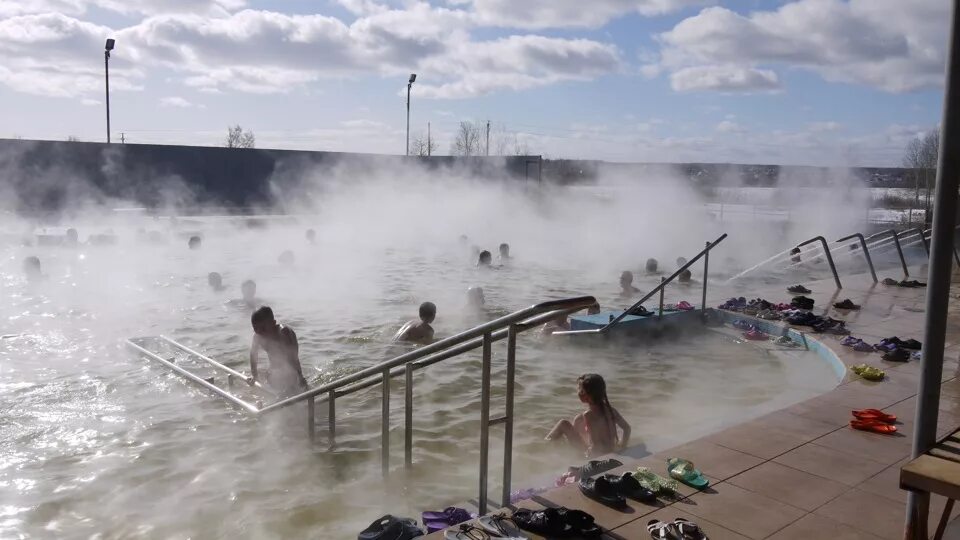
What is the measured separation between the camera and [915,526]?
7.73 ft

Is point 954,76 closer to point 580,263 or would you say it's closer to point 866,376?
point 866,376

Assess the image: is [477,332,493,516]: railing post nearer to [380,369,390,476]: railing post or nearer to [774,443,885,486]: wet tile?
[380,369,390,476]: railing post

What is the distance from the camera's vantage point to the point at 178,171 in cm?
2602

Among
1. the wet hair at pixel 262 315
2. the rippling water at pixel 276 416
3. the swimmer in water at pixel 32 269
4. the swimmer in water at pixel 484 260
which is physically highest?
the wet hair at pixel 262 315

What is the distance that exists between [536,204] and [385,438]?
2380 cm

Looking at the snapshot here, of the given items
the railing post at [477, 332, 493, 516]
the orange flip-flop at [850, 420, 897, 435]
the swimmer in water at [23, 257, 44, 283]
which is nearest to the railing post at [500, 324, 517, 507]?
the railing post at [477, 332, 493, 516]

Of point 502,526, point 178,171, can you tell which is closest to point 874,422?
point 502,526

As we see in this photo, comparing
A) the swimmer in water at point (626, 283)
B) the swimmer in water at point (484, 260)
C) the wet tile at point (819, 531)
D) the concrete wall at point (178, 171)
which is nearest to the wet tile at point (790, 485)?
the wet tile at point (819, 531)

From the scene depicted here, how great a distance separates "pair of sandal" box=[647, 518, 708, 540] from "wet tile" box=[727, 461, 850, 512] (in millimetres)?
588

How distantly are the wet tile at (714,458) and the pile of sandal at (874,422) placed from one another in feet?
3.02

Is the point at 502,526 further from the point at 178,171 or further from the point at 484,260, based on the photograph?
the point at 178,171

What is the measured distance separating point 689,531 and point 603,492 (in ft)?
1.34

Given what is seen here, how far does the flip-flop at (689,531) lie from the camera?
263 cm

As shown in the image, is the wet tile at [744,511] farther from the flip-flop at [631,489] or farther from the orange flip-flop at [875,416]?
the orange flip-flop at [875,416]
